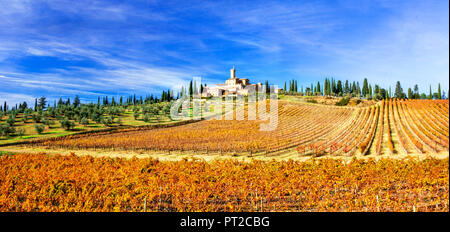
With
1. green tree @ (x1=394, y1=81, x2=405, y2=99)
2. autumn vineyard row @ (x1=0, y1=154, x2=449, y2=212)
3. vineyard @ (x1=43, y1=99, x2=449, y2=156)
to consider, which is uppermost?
green tree @ (x1=394, y1=81, x2=405, y2=99)

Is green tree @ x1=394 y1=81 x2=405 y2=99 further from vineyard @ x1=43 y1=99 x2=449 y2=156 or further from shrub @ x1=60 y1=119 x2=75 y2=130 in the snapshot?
shrub @ x1=60 y1=119 x2=75 y2=130

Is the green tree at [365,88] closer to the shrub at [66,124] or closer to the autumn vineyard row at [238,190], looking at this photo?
the autumn vineyard row at [238,190]

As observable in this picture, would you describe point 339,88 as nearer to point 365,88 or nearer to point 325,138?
point 365,88

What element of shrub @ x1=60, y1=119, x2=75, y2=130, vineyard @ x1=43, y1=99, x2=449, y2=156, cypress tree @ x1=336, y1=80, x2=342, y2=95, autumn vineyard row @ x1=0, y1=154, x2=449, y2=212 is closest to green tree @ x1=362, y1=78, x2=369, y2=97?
cypress tree @ x1=336, y1=80, x2=342, y2=95

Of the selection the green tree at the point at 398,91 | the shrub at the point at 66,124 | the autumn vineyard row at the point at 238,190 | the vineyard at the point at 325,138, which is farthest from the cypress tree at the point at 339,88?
the shrub at the point at 66,124

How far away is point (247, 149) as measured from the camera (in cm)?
2177

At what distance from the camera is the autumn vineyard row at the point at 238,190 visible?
Result: 25.1 ft

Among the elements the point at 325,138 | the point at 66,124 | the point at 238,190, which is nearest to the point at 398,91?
the point at 325,138

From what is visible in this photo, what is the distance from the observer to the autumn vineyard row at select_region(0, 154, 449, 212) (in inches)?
302

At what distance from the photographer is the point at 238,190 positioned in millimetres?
9320

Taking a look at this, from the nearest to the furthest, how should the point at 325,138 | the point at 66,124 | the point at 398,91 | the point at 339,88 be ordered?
the point at 325,138
the point at 66,124
the point at 398,91
the point at 339,88
